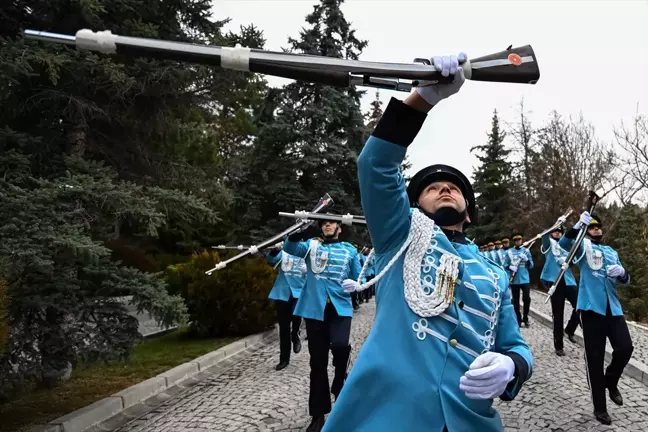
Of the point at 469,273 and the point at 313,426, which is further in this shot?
the point at 313,426

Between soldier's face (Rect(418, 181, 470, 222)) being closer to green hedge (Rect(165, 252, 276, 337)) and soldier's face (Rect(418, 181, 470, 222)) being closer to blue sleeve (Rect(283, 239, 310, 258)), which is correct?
blue sleeve (Rect(283, 239, 310, 258))

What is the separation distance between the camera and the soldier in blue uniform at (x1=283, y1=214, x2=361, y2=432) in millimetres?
5996

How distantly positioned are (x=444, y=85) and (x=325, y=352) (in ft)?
15.2

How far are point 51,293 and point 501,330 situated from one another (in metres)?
4.60

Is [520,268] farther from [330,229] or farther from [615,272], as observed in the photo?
[330,229]

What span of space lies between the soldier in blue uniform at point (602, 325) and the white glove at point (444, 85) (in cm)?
517

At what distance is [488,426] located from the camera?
2.35m

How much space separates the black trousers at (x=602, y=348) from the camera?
6.17 m

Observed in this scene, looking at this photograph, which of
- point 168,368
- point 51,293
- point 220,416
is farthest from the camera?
point 168,368

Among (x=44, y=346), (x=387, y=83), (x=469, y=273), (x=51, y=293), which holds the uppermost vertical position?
(x=387, y=83)

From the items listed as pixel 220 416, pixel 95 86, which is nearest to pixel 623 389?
pixel 220 416

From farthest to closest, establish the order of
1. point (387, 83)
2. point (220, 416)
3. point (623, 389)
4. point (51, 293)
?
point (623, 389) < point (220, 416) < point (51, 293) < point (387, 83)

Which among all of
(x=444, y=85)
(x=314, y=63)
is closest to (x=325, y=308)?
(x=444, y=85)

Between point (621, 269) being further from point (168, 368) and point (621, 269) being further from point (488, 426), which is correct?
point (168, 368)
